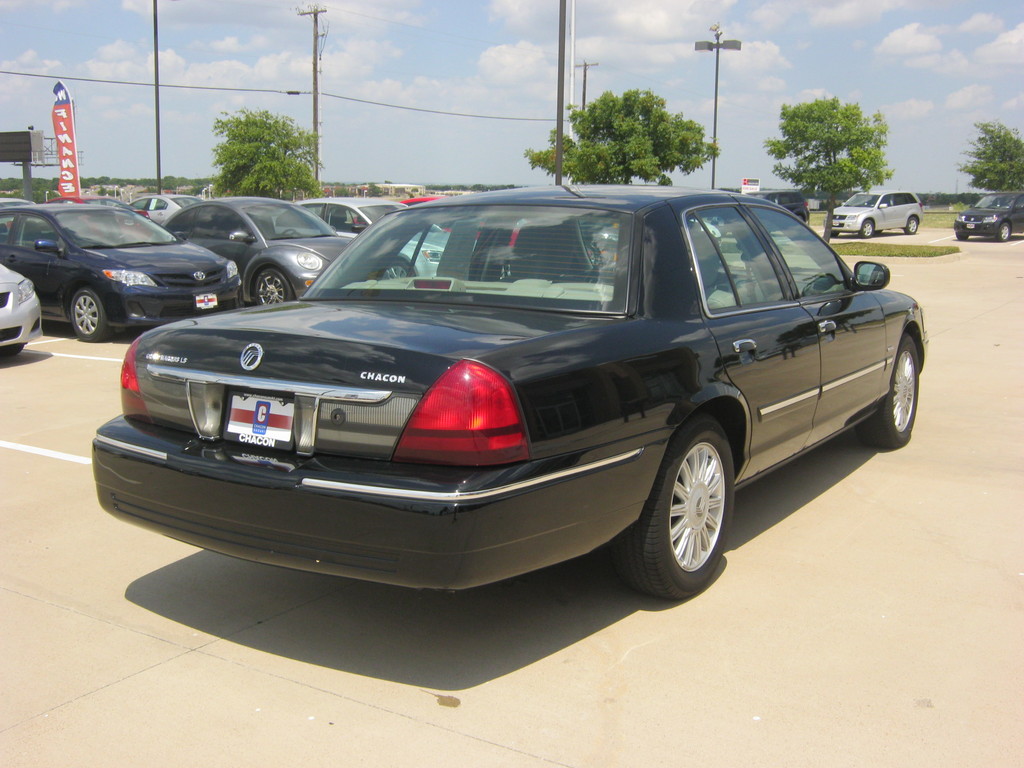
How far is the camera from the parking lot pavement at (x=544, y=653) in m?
3.04

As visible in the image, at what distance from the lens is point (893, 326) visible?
238 inches

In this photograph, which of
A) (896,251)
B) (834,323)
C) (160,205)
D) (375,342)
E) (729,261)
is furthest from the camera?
(160,205)

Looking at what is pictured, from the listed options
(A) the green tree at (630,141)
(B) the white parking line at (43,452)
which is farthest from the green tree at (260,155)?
(B) the white parking line at (43,452)

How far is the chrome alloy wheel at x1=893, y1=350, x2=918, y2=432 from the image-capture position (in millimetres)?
6363

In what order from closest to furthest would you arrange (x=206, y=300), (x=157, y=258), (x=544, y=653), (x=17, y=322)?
1. (x=544, y=653)
2. (x=17, y=322)
3. (x=206, y=300)
4. (x=157, y=258)

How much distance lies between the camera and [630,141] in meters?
27.6

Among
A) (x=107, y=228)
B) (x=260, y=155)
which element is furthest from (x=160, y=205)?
(x=107, y=228)

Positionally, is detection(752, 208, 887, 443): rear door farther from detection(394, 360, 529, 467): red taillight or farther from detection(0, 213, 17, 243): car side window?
detection(0, 213, 17, 243): car side window

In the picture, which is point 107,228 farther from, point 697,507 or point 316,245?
point 697,507

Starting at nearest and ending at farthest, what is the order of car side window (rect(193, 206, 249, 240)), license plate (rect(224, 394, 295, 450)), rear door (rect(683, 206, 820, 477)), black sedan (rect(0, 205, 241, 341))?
1. license plate (rect(224, 394, 295, 450))
2. rear door (rect(683, 206, 820, 477))
3. black sedan (rect(0, 205, 241, 341))
4. car side window (rect(193, 206, 249, 240))

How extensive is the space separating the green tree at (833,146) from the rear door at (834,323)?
24016 millimetres

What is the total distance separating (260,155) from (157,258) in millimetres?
21742

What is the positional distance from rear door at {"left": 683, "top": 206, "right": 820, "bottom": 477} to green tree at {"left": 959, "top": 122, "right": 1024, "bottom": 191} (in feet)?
161

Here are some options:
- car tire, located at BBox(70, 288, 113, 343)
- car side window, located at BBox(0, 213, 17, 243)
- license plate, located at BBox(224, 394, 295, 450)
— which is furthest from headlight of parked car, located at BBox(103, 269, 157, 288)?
license plate, located at BBox(224, 394, 295, 450)
